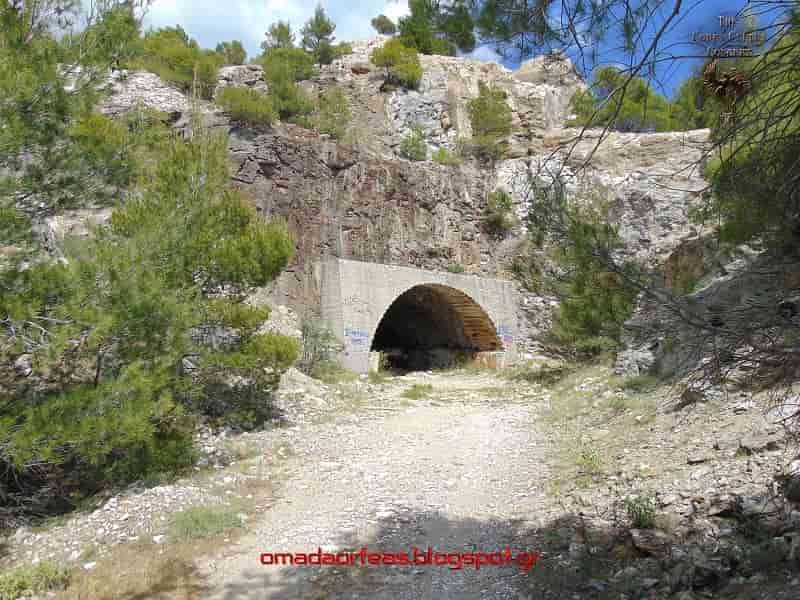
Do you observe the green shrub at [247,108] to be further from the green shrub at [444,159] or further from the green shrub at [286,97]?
the green shrub at [444,159]

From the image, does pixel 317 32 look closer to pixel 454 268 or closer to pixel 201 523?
pixel 454 268

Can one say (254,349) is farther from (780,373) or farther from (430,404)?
(780,373)

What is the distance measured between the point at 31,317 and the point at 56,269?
1.48 ft

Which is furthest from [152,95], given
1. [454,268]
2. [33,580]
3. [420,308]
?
[33,580]

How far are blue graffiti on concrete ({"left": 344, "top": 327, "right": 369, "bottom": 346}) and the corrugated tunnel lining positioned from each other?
2.35 m

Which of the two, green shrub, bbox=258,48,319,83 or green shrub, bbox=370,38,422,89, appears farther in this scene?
green shrub, bbox=370,38,422,89

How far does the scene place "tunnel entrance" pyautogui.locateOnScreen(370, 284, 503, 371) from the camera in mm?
12508

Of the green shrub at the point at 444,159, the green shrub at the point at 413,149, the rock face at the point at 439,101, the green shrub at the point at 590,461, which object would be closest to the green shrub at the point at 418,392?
the green shrub at the point at 590,461

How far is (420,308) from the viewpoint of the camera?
46.4 ft

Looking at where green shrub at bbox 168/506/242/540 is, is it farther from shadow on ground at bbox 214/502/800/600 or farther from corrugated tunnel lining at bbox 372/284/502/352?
corrugated tunnel lining at bbox 372/284/502/352

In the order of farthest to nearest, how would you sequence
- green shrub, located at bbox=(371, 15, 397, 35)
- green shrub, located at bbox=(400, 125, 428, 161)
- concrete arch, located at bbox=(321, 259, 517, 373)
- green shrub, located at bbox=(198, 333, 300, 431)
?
green shrub, located at bbox=(371, 15, 397, 35), green shrub, located at bbox=(400, 125, 428, 161), concrete arch, located at bbox=(321, 259, 517, 373), green shrub, located at bbox=(198, 333, 300, 431)

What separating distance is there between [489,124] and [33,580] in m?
17.6

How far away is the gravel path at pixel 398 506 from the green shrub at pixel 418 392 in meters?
1.48

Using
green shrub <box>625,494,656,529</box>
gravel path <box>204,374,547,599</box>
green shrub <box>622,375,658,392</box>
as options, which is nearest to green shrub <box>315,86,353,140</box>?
gravel path <box>204,374,547,599</box>
